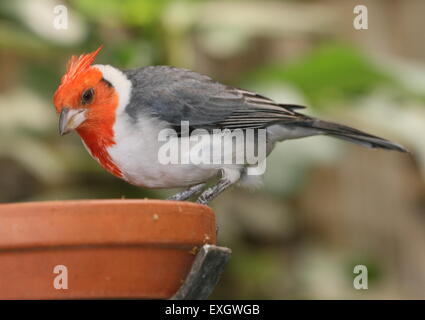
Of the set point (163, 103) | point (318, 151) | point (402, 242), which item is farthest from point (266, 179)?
point (402, 242)

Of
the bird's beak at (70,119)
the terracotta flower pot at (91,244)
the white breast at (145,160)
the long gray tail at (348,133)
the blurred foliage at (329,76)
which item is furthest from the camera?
the blurred foliage at (329,76)

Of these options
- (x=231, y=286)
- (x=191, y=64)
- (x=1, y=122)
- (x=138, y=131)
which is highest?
(x=191, y=64)

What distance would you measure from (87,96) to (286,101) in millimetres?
1621

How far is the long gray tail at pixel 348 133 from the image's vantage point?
11.4 ft

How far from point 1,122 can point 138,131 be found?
193cm

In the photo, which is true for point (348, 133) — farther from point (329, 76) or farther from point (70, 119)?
point (329, 76)

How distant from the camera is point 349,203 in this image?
6469 mm

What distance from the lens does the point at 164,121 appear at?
10.9 feet

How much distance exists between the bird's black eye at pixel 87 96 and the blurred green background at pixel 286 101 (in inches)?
48.7

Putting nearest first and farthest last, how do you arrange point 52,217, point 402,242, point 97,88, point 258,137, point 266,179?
point 52,217 → point 97,88 → point 258,137 → point 266,179 → point 402,242

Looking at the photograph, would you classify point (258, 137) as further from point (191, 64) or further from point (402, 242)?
point (402, 242)

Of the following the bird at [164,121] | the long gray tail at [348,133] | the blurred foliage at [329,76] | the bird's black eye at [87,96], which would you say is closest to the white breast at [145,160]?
the bird at [164,121]

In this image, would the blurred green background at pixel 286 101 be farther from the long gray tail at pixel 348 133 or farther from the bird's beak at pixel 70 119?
the bird's beak at pixel 70 119

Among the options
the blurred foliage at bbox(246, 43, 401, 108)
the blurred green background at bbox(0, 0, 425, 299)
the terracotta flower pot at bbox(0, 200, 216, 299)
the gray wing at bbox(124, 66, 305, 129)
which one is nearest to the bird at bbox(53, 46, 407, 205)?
the gray wing at bbox(124, 66, 305, 129)
